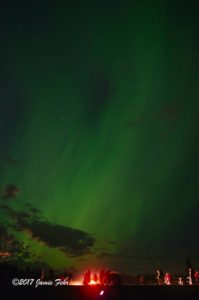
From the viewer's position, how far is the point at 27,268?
318 feet

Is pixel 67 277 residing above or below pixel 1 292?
above

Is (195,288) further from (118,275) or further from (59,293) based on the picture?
(59,293)

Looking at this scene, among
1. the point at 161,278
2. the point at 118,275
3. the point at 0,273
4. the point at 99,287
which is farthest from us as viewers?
the point at 0,273

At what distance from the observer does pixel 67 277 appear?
54.7 metres

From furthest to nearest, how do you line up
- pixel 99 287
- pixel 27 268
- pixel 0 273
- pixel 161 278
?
pixel 0 273, pixel 27 268, pixel 161 278, pixel 99 287

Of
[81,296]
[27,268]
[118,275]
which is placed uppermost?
[27,268]

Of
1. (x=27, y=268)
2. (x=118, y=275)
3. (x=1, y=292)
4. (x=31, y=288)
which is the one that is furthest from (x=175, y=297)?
(x=27, y=268)

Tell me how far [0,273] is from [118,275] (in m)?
68.9

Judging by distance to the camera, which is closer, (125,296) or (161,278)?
(125,296)

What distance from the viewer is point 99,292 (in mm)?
44188

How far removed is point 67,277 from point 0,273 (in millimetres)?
60462

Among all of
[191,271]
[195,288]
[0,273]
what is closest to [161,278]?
[191,271]

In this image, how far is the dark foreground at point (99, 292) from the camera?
4241cm

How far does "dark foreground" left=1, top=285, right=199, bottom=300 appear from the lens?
139 ft
